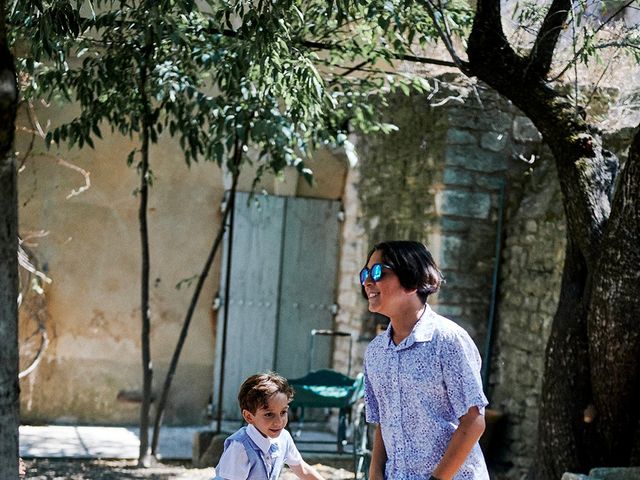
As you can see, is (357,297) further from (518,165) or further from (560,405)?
(560,405)

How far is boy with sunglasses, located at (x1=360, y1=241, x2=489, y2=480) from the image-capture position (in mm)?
2986

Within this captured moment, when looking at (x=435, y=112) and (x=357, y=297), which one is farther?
(x=357, y=297)

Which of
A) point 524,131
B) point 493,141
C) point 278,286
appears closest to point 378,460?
point 493,141

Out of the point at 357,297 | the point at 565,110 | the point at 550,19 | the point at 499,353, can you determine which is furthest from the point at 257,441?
the point at 357,297

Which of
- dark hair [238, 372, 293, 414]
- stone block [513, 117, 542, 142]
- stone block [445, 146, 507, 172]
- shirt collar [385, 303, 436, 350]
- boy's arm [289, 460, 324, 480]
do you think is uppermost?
stone block [513, 117, 542, 142]

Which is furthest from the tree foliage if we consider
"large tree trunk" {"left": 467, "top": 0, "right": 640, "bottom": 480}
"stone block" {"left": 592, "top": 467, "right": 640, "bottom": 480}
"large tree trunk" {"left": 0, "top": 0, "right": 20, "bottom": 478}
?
"large tree trunk" {"left": 0, "top": 0, "right": 20, "bottom": 478}

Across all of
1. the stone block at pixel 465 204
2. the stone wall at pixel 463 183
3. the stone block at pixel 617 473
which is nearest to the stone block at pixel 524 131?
the stone wall at pixel 463 183

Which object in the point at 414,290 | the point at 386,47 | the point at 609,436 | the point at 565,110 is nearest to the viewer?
the point at 414,290

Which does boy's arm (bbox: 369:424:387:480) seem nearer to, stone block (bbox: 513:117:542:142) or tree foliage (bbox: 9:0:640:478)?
tree foliage (bbox: 9:0:640:478)

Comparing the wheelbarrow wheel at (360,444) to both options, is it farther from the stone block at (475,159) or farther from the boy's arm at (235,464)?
the boy's arm at (235,464)

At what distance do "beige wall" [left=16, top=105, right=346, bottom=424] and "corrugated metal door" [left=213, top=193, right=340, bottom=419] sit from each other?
21 cm

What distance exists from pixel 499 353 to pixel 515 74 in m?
2.78

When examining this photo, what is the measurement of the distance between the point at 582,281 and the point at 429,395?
2395mm

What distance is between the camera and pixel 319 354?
928 centimetres
